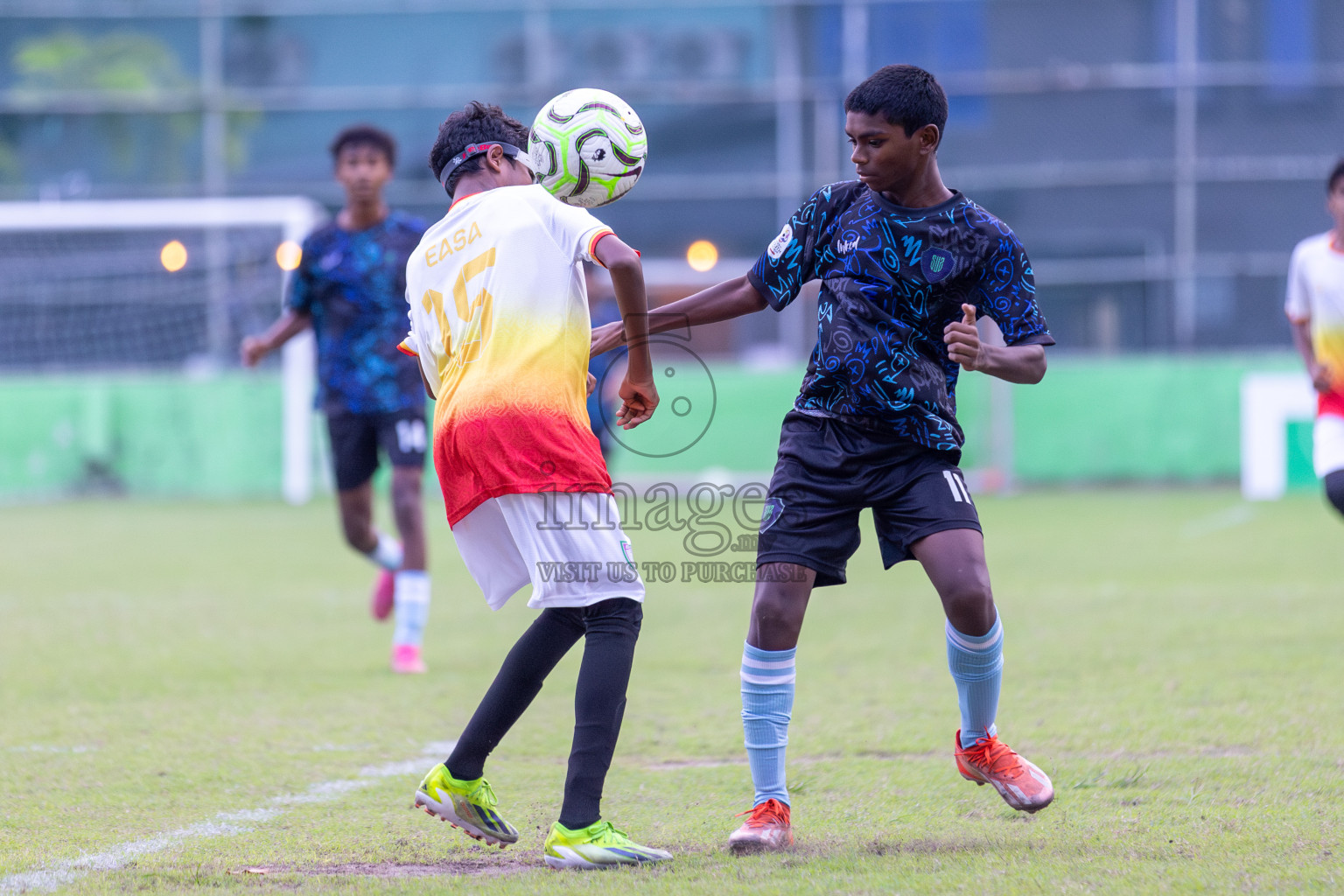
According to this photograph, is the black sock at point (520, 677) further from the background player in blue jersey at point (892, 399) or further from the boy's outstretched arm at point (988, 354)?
the boy's outstretched arm at point (988, 354)

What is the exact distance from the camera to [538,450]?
3.56 meters

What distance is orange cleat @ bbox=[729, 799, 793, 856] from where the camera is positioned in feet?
11.6

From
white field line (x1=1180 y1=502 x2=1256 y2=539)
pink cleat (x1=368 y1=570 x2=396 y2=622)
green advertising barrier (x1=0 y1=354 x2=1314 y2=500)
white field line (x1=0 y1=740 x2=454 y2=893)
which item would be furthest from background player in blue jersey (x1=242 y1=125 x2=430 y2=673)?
green advertising barrier (x1=0 y1=354 x2=1314 y2=500)

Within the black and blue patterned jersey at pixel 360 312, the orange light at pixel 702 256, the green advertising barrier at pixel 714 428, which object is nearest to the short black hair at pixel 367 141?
the black and blue patterned jersey at pixel 360 312

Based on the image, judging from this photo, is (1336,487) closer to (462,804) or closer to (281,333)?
(462,804)

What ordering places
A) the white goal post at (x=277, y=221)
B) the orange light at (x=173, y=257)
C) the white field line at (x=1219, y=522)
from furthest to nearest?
the orange light at (x=173, y=257) < the white goal post at (x=277, y=221) < the white field line at (x=1219, y=522)

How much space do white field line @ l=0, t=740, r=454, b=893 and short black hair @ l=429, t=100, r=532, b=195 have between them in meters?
1.71

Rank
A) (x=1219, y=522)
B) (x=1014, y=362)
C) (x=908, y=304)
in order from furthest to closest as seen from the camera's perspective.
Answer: (x=1219, y=522), (x=908, y=304), (x=1014, y=362)

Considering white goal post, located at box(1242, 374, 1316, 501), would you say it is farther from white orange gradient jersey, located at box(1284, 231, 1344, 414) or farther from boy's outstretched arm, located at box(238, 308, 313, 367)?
boy's outstretched arm, located at box(238, 308, 313, 367)

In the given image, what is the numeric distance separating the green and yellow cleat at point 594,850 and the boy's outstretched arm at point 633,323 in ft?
3.04

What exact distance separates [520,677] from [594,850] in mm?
479

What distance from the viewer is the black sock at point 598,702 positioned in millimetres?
3471

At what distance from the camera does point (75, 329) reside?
20234 mm

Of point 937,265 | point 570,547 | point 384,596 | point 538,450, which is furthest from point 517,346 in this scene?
point 384,596
